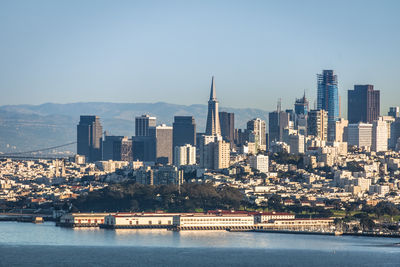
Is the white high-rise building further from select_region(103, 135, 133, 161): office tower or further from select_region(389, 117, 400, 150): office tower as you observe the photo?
select_region(103, 135, 133, 161): office tower

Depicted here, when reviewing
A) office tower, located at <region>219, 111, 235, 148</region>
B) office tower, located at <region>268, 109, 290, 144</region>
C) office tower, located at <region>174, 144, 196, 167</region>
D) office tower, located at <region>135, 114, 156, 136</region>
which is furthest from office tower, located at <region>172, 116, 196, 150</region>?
office tower, located at <region>174, 144, 196, 167</region>

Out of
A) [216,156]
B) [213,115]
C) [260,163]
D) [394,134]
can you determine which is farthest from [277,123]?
[260,163]

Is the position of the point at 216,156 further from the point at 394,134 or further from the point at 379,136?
the point at 394,134

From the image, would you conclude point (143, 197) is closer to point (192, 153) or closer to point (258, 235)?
point (258, 235)

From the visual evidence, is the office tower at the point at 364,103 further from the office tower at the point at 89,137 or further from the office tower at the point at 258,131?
the office tower at the point at 89,137

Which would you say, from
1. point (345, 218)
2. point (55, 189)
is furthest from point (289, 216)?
point (55, 189)

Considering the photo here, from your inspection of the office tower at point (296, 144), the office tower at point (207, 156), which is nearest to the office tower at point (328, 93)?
the office tower at point (296, 144)

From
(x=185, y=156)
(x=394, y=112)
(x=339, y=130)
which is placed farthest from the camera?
(x=394, y=112)

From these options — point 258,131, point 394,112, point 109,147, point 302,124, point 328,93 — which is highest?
point 328,93
